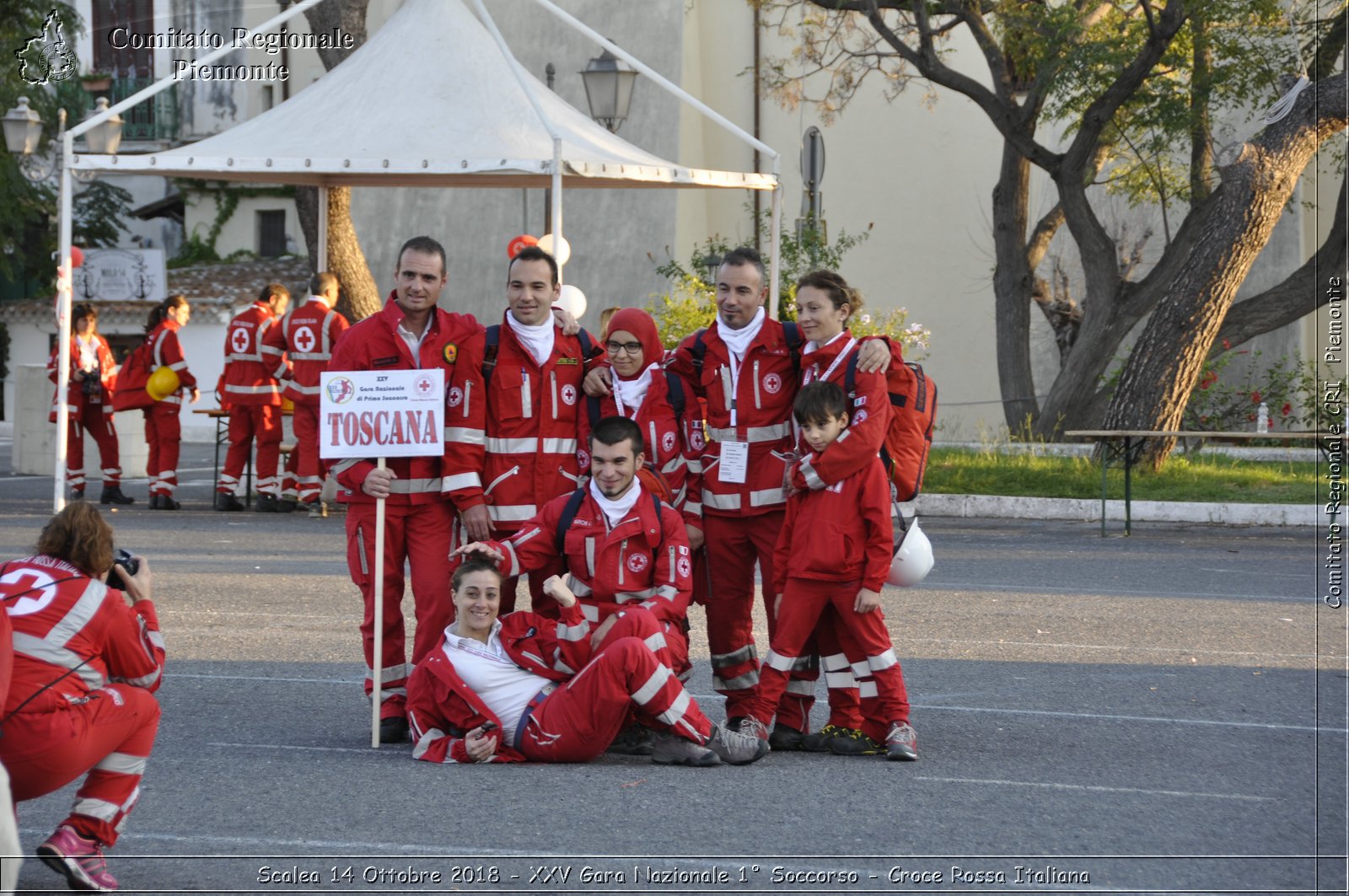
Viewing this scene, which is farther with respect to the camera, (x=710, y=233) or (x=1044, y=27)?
(x=710, y=233)

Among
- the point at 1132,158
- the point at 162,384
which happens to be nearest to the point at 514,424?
the point at 162,384

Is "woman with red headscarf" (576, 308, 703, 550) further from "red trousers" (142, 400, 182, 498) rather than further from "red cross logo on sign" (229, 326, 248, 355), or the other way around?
"red trousers" (142, 400, 182, 498)

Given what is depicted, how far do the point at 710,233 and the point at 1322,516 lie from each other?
16.4 m

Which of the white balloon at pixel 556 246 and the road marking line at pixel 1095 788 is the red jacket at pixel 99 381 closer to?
the white balloon at pixel 556 246

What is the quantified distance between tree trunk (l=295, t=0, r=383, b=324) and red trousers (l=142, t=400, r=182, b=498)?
2365 millimetres

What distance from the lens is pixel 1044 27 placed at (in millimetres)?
20734

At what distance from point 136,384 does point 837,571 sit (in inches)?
466

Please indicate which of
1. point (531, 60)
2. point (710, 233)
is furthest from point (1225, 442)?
point (531, 60)

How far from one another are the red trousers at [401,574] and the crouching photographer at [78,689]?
1.92 m

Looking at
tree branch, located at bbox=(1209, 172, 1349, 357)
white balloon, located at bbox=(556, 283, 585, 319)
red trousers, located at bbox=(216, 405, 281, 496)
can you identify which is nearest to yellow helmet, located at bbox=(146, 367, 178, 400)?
red trousers, located at bbox=(216, 405, 281, 496)

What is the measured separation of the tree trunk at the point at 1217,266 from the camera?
1695 centimetres

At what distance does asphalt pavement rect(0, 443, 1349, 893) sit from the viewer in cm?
506

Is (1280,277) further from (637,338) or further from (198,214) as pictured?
→ (198,214)

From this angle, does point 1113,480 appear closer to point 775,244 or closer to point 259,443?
point 775,244
